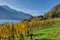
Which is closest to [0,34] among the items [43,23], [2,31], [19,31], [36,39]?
[2,31]

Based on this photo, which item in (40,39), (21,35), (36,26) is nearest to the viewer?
(21,35)

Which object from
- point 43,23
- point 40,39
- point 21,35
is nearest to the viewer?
point 21,35

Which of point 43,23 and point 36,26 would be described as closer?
point 36,26

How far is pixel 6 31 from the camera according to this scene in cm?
4638

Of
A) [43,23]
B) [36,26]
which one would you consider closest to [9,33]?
[36,26]

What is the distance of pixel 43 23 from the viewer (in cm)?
10169

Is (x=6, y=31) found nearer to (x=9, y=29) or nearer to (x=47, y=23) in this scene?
(x=9, y=29)

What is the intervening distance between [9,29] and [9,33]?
846 mm

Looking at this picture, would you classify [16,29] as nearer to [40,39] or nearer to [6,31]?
[6,31]

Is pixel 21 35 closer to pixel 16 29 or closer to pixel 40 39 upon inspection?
pixel 16 29

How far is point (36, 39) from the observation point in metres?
50.3

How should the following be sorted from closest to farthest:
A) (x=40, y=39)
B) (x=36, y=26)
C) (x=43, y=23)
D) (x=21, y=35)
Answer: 1. (x=21, y=35)
2. (x=40, y=39)
3. (x=36, y=26)
4. (x=43, y=23)

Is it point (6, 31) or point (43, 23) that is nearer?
point (6, 31)

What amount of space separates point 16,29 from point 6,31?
2601 mm
